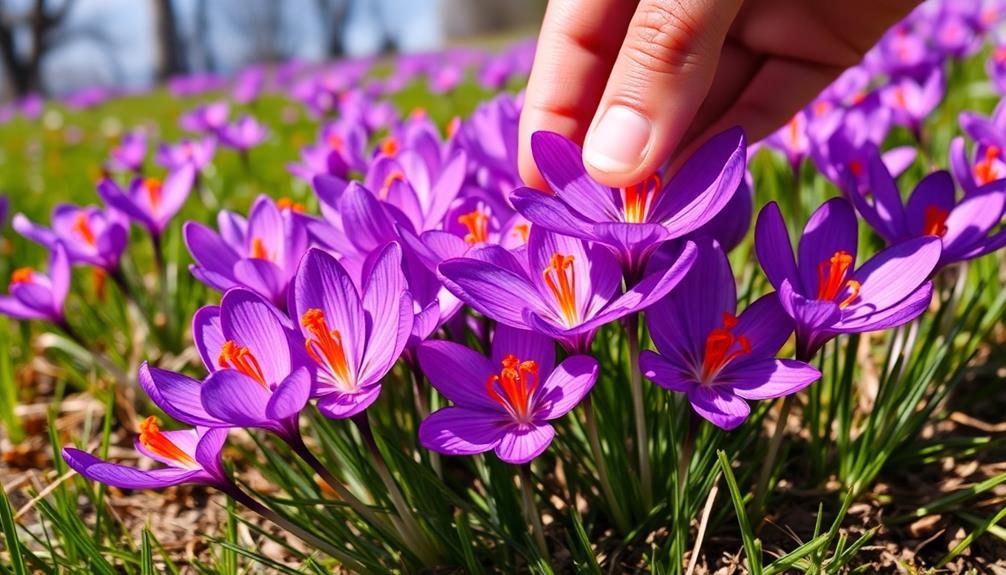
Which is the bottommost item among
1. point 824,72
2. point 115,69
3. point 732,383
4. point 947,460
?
point 115,69

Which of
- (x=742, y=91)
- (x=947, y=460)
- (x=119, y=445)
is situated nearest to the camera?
(x=947, y=460)

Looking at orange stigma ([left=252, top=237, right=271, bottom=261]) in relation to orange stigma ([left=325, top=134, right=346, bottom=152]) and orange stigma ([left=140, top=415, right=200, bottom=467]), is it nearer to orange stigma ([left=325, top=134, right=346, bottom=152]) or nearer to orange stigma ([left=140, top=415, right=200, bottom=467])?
orange stigma ([left=140, top=415, right=200, bottom=467])

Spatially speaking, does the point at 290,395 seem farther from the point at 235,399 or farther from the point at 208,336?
the point at 208,336

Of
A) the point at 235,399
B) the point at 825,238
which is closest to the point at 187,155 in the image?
the point at 235,399

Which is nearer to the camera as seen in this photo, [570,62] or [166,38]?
[570,62]

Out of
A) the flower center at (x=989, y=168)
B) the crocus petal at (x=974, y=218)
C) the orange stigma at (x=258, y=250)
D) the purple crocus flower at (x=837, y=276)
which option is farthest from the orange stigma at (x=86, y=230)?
the flower center at (x=989, y=168)

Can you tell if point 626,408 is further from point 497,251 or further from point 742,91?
point 742,91

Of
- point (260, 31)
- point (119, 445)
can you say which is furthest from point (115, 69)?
point (119, 445)
